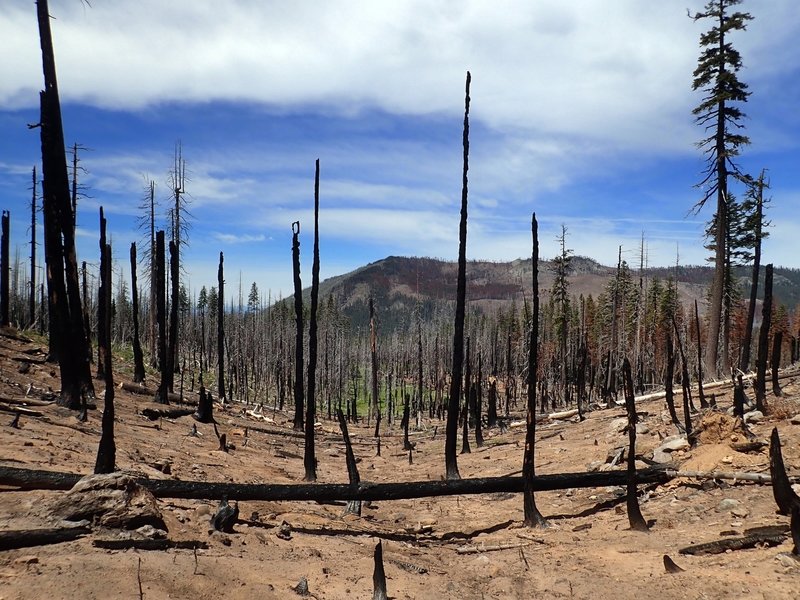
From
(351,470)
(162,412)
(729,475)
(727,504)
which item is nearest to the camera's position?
(727,504)

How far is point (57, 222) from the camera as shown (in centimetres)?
1264

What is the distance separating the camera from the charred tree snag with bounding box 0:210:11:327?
28658 millimetres

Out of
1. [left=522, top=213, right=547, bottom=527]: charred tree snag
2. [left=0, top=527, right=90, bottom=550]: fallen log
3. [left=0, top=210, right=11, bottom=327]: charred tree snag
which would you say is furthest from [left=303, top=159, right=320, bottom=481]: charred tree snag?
[left=0, top=210, right=11, bottom=327]: charred tree snag

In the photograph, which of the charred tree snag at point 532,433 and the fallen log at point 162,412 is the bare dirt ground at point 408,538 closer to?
the charred tree snag at point 532,433

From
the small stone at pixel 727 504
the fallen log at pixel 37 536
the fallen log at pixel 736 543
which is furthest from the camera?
the small stone at pixel 727 504

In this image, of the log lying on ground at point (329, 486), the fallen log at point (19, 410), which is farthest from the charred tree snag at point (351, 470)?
the fallen log at point (19, 410)

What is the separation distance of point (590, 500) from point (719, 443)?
3.24 metres

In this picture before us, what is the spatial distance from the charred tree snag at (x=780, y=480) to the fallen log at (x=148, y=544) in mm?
8423

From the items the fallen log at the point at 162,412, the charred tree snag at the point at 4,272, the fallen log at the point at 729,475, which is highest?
the charred tree snag at the point at 4,272

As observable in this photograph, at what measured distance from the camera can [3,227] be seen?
34.3m

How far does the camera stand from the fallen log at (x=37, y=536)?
5.39 metres

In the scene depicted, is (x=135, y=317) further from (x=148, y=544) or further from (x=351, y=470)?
(x=148, y=544)

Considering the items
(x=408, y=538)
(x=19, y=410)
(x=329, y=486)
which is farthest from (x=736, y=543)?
(x=19, y=410)

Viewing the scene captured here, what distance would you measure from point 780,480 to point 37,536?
1022cm
